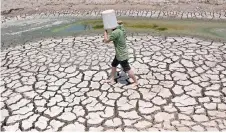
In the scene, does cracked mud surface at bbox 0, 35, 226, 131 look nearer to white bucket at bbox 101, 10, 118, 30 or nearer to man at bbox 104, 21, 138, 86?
man at bbox 104, 21, 138, 86

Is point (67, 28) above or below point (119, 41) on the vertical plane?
below

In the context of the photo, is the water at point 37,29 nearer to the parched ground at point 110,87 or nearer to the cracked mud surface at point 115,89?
the parched ground at point 110,87

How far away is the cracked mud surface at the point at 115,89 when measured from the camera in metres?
4.69

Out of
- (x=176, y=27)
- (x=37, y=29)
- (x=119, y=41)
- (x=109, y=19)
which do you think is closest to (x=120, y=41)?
(x=119, y=41)

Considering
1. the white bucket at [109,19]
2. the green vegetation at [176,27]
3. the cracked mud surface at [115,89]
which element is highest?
the white bucket at [109,19]

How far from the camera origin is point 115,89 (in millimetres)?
5625

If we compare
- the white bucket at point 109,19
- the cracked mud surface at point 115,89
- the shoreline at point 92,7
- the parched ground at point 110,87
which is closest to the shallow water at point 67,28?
the parched ground at point 110,87

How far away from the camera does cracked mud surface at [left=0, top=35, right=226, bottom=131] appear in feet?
15.4

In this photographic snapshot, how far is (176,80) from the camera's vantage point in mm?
5805

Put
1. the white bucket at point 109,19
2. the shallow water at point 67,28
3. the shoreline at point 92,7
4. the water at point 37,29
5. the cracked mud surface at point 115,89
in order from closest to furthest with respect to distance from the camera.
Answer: the cracked mud surface at point 115,89 < the white bucket at point 109,19 < the shallow water at point 67,28 < the water at point 37,29 < the shoreline at point 92,7

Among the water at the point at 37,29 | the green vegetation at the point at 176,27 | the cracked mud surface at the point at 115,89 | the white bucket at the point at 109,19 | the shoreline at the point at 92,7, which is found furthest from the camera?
the shoreline at the point at 92,7

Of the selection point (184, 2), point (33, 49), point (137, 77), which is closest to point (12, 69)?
point (33, 49)

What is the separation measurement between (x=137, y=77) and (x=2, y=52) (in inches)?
171

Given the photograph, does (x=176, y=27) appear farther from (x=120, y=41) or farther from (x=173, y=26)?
(x=120, y=41)
